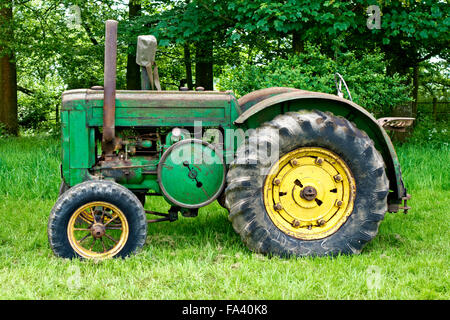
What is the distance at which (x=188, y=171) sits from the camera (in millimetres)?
4070

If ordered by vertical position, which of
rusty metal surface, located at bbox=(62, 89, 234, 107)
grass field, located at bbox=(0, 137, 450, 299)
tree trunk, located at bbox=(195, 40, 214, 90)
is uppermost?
tree trunk, located at bbox=(195, 40, 214, 90)

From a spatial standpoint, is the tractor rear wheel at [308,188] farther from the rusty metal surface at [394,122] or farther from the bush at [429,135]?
the bush at [429,135]

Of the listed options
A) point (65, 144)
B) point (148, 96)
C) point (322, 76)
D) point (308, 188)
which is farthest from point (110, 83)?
point (322, 76)

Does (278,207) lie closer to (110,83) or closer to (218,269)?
(218,269)

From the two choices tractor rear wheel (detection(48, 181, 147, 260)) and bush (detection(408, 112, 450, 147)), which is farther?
bush (detection(408, 112, 450, 147))

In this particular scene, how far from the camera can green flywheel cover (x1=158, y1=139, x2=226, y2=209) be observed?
407 centimetres

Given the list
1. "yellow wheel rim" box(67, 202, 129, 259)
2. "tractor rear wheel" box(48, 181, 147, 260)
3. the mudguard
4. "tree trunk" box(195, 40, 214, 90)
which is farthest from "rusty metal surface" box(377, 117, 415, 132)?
"tree trunk" box(195, 40, 214, 90)

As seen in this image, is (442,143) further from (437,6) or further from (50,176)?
(50,176)

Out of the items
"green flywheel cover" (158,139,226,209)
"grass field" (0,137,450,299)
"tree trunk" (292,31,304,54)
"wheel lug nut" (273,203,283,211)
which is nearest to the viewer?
"grass field" (0,137,450,299)

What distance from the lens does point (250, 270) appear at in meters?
3.59

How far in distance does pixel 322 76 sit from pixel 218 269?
5550 millimetres

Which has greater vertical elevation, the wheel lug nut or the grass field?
the wheel lug nut

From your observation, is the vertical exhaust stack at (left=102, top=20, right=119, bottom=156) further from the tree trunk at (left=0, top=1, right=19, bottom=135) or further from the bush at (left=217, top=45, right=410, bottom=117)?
the tree trunk at (left=0, top=1, right=19, bottom=135)

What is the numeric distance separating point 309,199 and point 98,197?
1693mm
